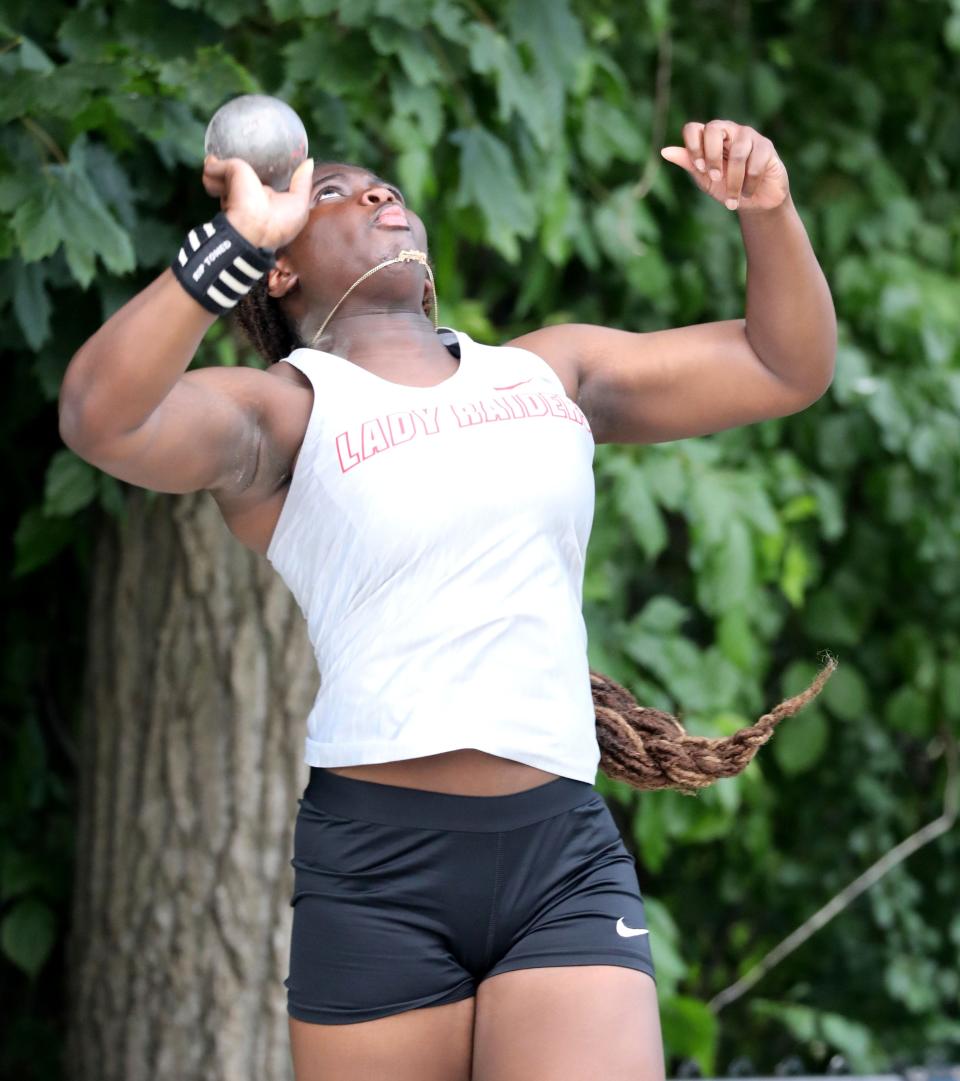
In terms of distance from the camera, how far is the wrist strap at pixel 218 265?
154 centimetres

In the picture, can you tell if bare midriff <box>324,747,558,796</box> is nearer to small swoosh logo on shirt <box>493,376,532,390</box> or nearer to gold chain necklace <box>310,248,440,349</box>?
small swoosh logo on shirt <box>493,376,532,390</box>

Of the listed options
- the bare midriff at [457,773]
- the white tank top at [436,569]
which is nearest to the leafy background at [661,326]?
the white tank top at [436,569]

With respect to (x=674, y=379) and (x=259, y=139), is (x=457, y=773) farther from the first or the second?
(x=259, y=139)

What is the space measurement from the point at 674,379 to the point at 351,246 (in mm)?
455

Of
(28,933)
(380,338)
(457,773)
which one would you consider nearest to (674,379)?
(380,338)

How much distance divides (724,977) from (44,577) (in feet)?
7.42

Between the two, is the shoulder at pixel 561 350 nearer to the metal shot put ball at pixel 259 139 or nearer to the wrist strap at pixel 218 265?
the metal shot put ball at pixel 259 139

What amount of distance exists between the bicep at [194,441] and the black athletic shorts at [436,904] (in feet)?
1.26

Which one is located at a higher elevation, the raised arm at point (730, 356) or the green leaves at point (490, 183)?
the raised arm at point (730, 356)

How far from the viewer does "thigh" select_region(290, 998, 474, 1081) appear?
1.69 metres

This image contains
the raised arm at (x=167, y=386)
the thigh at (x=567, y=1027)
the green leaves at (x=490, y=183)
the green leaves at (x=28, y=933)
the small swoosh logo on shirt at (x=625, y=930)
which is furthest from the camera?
the green leaves at (x=28, y=933)

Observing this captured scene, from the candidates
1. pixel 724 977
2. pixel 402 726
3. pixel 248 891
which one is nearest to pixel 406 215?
pixel 402 726

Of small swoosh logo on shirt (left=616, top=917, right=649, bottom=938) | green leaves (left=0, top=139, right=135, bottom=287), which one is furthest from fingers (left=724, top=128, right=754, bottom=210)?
green leaves (left=0, top=139, right=135, bottom=287)

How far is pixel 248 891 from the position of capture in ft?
9.52
